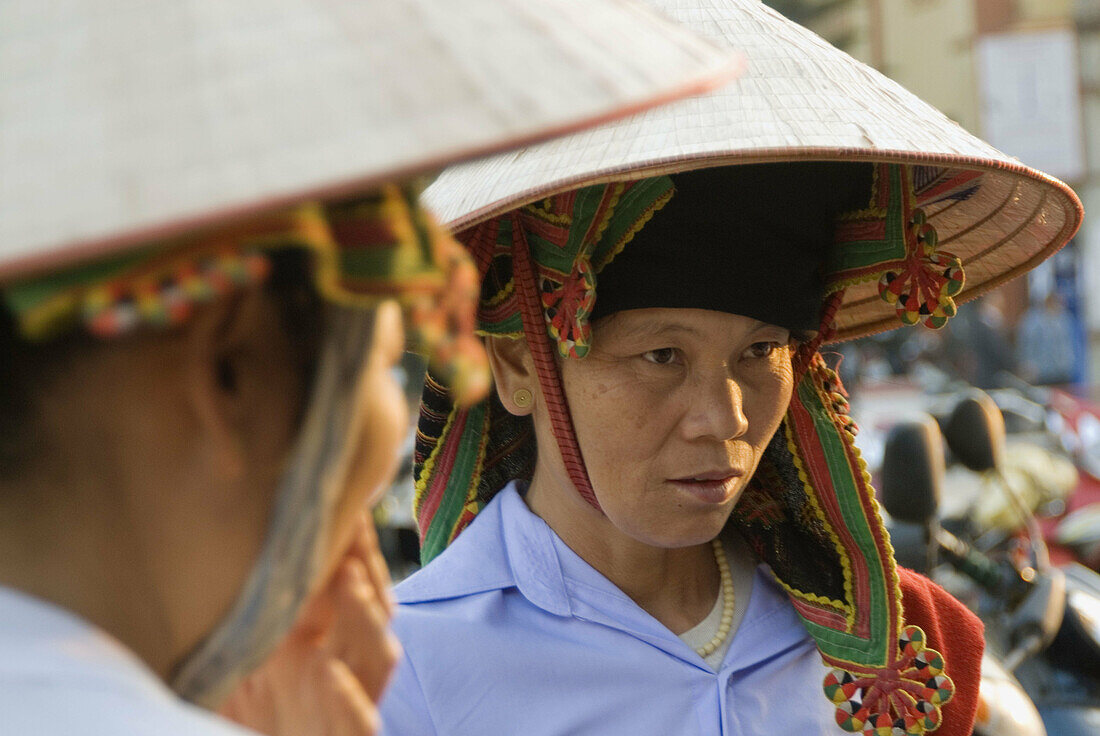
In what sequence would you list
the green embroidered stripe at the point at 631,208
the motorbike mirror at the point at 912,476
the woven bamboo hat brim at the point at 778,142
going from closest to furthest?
1. the woven bamboo hat brim at the point at 778,142
2. the green embroidered stripe at the point at 631,208
3. the motorbike mirror at the point at 912,476

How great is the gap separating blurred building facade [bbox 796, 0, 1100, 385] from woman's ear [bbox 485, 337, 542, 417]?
16.3 meters

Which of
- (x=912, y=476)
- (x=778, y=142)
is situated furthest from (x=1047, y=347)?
(x=778, y=142)

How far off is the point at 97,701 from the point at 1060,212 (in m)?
1.92

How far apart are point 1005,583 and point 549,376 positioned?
7.81 ft

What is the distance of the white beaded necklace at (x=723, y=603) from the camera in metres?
2.12

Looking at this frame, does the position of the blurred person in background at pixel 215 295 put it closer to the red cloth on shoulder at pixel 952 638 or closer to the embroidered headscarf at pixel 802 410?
the embroidered headscarf at pixel 802 410

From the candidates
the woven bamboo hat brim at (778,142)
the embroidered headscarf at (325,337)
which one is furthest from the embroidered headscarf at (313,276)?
the woven bamboo hat brim at (778,142)

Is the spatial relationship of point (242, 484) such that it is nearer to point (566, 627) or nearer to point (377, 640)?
point (377, 640)

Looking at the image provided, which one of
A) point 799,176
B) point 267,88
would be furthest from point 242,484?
point 799,176

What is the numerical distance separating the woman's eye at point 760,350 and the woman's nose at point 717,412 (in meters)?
0.11

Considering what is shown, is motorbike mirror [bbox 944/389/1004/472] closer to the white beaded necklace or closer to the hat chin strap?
the white beaded necklace

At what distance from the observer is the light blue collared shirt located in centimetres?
194

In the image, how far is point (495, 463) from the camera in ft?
7.77

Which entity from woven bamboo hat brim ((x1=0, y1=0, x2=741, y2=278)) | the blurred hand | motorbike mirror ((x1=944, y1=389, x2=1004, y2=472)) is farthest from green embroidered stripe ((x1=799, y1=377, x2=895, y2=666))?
motorbike mirror ((x1=944, y1=389, x2=1004, y2=472))
